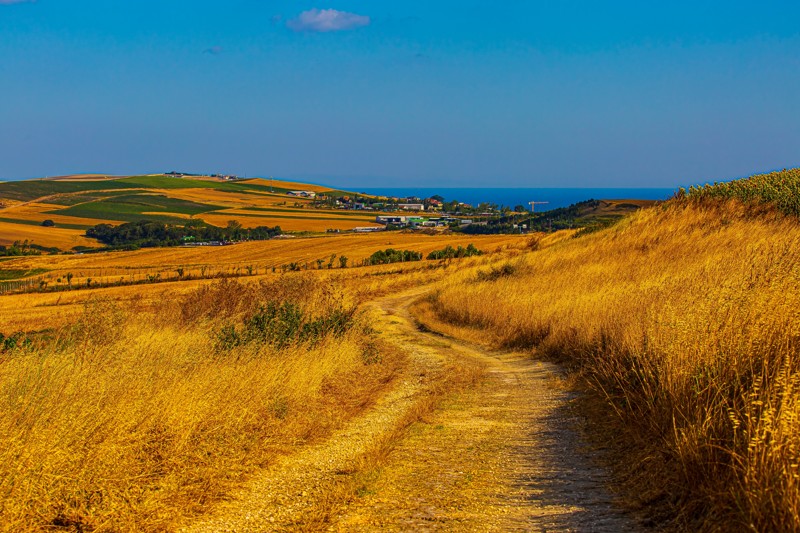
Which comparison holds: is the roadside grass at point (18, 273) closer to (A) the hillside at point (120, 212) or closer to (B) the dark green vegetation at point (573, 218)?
(A) the hillside at point (120, 212)

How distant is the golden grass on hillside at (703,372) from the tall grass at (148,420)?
14.8ft

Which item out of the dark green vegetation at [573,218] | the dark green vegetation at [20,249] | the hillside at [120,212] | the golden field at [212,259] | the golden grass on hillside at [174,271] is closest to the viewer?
the golden grass on hillside at [174,271]

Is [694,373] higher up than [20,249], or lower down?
higher up

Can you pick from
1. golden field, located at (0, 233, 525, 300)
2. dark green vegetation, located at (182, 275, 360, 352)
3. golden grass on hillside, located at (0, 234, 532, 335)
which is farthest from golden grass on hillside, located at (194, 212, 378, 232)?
dark green vegetation, located at (182, 275, 360, 352)

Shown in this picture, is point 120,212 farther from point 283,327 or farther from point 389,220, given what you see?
point 283,327

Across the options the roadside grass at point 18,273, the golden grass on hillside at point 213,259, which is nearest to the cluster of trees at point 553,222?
the golden grass on hillside at point 213,259

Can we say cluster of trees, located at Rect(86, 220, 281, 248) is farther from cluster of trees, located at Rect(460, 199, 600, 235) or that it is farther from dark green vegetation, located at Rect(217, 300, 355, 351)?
dark green vegetation, located at Rect(217, 300, 355, 351)

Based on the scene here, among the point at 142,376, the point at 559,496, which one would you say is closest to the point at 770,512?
the point at 559,496

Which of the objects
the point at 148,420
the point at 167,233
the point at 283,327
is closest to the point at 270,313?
the point at 283,327

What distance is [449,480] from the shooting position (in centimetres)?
790

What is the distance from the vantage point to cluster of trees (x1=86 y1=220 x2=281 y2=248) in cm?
12081

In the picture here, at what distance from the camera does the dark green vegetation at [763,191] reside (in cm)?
2746

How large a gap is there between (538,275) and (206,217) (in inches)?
5277

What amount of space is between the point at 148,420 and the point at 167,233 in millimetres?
125303
